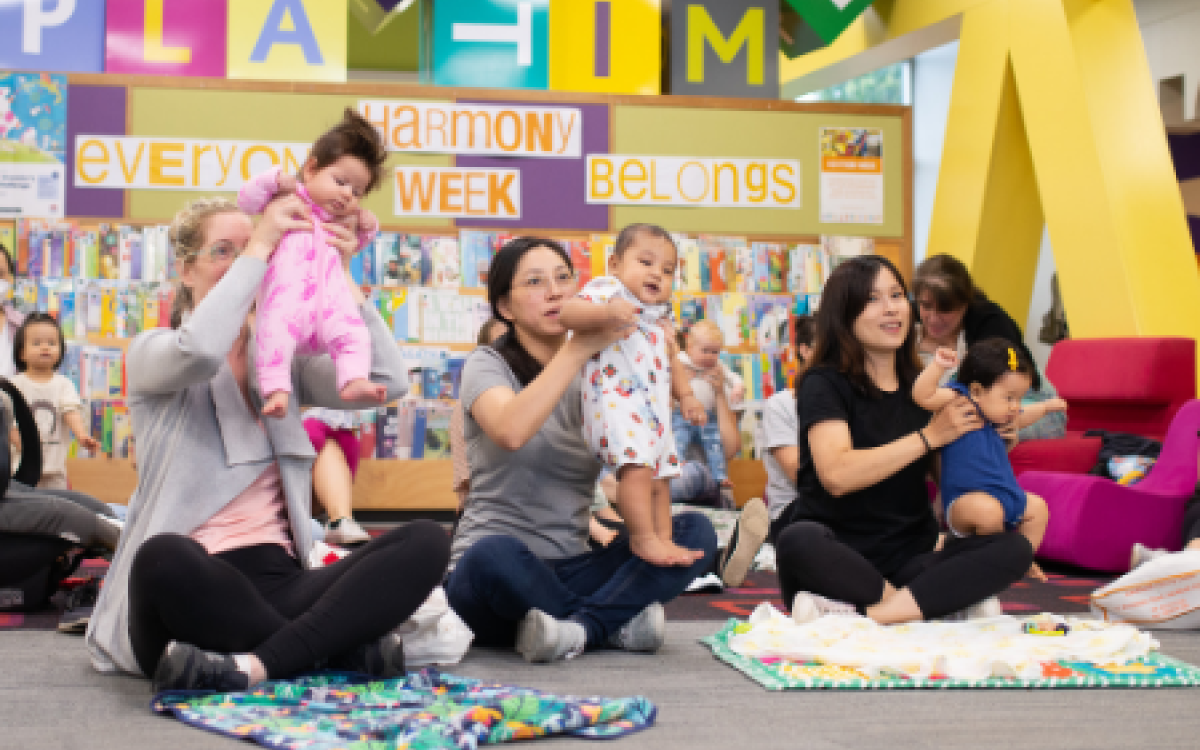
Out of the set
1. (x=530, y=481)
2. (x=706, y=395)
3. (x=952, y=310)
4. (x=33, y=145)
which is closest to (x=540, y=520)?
(x=530, y=481)

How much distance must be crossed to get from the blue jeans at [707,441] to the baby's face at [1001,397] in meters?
2.29

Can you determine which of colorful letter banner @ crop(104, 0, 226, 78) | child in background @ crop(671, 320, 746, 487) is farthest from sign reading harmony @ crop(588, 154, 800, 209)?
colorful letter banner @ crop(104, 0, 226, 78)

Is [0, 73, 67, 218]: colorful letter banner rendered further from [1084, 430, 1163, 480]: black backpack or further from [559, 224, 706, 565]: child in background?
[1084, 430, 1163, 480]: black backpack

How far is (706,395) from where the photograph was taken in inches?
205

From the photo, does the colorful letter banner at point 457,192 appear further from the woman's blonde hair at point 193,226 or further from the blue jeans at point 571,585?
the woman's blonde hair at point 193,226

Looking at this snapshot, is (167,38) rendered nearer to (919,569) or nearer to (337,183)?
(337,183)

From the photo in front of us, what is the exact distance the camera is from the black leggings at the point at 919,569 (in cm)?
259

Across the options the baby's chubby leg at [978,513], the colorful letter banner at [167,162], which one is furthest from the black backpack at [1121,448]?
the colorful letter banner at [167,162]

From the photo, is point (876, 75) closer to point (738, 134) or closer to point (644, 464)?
point (738, 134)

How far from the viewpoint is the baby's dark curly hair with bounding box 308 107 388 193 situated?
2201 millimetres

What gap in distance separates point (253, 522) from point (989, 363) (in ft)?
5.66

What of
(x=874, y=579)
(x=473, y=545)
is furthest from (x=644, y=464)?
(x=874, y=579)

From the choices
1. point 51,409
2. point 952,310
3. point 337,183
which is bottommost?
point 51,409

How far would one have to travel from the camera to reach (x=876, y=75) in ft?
29.3
